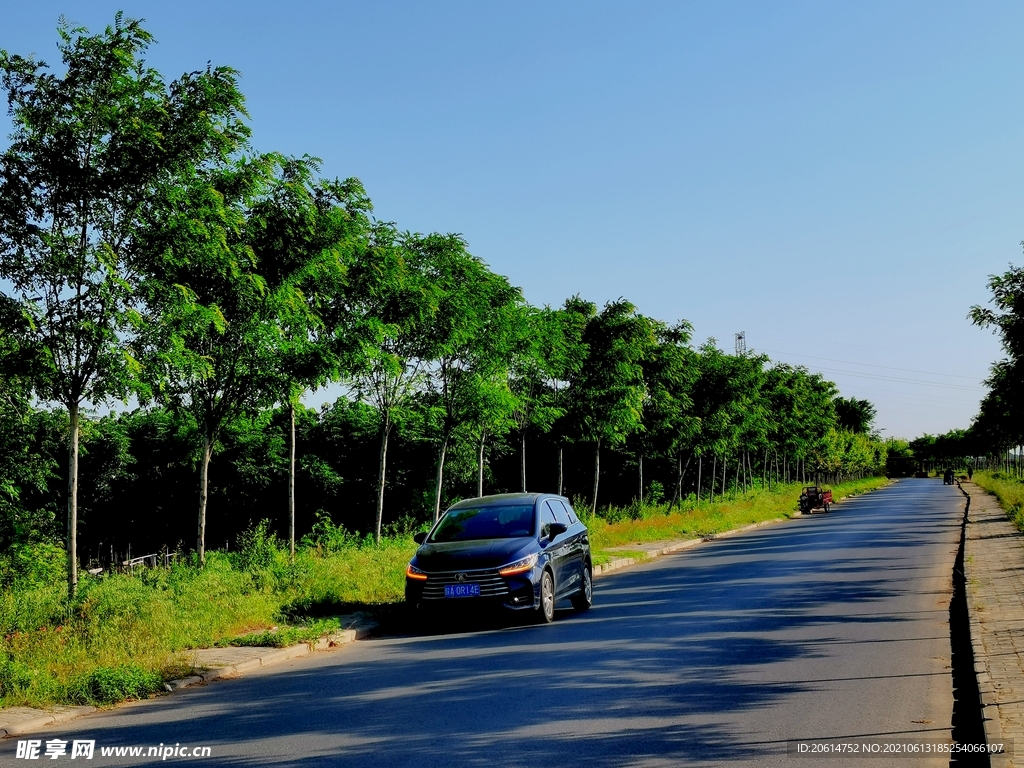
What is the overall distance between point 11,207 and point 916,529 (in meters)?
28.7

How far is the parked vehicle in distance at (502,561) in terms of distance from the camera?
40.4 ft

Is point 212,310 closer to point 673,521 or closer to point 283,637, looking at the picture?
point 283,637

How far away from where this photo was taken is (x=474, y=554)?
12.6m

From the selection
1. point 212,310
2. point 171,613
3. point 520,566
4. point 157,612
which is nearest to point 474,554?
point 520,566

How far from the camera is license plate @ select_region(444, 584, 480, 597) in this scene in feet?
40.2

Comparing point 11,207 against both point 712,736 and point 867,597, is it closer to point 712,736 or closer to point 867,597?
point 712,736

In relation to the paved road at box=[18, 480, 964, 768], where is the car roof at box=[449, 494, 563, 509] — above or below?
above

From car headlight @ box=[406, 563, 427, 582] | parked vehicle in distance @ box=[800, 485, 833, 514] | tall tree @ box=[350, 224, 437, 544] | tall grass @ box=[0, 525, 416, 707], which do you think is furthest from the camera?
parked vehicle in distance @ box=[800, 485, 833, 514]

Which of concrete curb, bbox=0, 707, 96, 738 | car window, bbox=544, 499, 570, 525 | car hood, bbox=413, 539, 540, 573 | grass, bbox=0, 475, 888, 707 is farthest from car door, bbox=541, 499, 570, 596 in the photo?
concrete curb, bbox=0, 707, 96, 738

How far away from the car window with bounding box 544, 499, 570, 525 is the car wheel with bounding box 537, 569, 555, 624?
4.82 ft

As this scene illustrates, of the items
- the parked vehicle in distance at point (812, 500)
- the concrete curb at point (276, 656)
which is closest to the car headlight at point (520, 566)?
the concrete curb at point (276, 656)

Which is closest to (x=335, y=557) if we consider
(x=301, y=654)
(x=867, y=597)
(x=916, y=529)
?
(x=301, y=654)

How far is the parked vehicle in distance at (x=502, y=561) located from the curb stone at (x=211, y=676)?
43.8 inches

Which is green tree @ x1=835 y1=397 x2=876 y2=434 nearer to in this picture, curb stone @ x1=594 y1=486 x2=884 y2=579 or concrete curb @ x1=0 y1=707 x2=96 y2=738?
curb stone @ x1=594 y1=486 x2=884 y2=579
